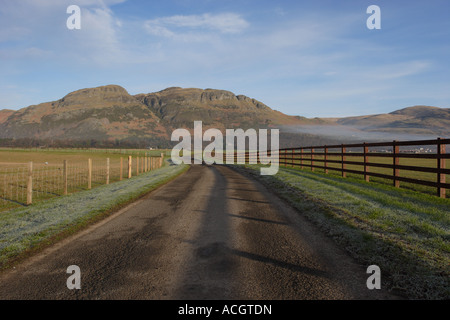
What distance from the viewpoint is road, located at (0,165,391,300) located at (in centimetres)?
338

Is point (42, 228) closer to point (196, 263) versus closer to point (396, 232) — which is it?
point (196, 263)

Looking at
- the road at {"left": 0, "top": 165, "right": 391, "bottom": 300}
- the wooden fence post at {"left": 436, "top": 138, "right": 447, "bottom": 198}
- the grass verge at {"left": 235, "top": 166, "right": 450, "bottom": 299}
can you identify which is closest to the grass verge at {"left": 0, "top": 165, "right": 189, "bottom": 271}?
the road at {"left": 0, "top": 165, "right": 391, "bottom": 300}

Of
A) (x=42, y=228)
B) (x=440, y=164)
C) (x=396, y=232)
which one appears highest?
(x=440, y=164)

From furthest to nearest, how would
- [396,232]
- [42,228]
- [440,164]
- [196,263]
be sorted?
[440,164] < [42,228] < [396,232] < [196,263]

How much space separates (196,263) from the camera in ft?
13.8

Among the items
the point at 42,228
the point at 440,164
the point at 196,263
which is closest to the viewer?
the point at 196,263

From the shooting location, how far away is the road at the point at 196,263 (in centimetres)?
338

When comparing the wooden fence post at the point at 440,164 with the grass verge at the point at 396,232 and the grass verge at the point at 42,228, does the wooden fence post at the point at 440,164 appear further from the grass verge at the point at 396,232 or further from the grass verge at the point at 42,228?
the grass verge at the point at 42,228

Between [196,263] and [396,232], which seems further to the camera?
[396,232]

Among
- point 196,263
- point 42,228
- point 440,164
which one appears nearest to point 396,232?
point 196,263

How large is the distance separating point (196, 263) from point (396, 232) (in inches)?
160

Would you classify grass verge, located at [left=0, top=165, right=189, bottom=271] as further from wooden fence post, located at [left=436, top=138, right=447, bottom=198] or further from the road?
wooden fence post, located at [left=436, top=138, right=447, bottom=198]
